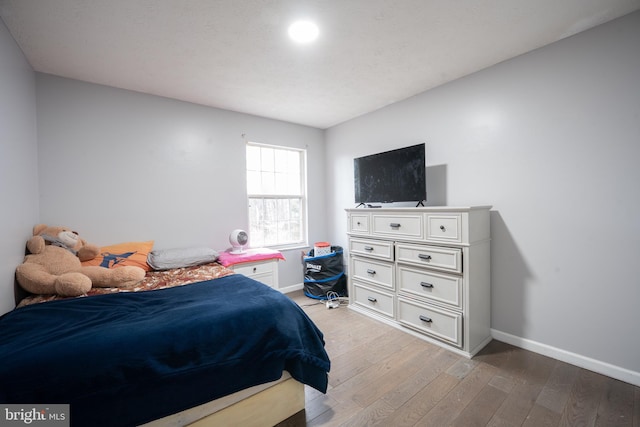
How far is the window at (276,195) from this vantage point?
372 centimetres

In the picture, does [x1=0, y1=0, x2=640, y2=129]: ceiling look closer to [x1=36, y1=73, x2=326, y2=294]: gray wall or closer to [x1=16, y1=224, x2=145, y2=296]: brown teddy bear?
[x1=36, y1=73, x2=326, y2=294]: gray wall

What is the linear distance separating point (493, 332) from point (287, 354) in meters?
2.10

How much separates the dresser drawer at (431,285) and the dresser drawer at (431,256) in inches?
2.8

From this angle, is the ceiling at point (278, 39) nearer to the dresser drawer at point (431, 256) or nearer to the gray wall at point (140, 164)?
the gray wall at point (140, 164)

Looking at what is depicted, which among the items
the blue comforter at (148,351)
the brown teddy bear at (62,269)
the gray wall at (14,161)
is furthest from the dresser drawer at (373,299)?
the gray wall at (14,161)

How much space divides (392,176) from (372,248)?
0.84 meters

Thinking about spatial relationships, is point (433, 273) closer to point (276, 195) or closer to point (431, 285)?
point (431, 285)

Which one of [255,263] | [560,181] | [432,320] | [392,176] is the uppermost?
[392,176]

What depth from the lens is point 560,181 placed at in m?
2.11

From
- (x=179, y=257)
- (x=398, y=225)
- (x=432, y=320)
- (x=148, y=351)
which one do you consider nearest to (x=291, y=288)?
(x=179, y=257)

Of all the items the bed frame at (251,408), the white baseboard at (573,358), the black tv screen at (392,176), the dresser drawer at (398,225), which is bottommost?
the white baseboard at (573,358)

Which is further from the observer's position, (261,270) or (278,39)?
(261,270)

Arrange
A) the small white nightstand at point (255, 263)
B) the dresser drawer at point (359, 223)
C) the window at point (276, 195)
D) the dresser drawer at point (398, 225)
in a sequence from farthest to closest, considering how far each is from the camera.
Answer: the window at point (276, 195) < the dresser drawer at point (359, 223) < the small white nightstand at point (255, 263) < the dresser drawer at point (398, 225)

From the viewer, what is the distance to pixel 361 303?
10.4 ft
